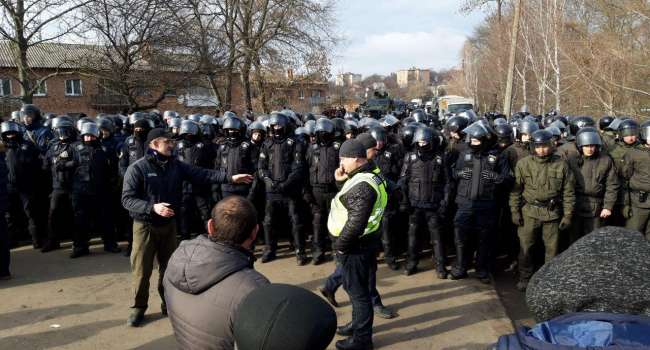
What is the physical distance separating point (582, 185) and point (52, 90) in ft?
115

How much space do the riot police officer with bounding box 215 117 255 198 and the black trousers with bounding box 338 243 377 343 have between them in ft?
11.1

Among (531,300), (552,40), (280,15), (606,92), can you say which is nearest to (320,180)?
(531,300)

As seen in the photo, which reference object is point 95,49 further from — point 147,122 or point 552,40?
point 552,40

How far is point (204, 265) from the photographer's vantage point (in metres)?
2.21

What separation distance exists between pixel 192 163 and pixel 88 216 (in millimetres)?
1716

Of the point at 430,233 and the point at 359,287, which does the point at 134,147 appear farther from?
the point at 359,287

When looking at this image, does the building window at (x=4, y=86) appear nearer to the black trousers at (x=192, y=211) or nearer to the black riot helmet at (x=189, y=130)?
the black riot helmet at (x=189, y=130)

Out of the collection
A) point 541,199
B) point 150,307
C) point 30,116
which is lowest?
point 150,307

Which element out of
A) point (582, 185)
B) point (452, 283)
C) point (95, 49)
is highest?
point (95, 49)

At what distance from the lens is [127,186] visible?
15.5 feet

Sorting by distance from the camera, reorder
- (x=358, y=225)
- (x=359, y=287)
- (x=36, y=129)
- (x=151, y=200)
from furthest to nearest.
A: (x=36, y=129) < (x=151, y=200) < (x=359, y=287) < (x=358, y=225)

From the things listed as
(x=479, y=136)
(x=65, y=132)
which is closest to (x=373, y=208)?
(x=479, y=136)

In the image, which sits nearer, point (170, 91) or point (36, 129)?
point (36, 129)

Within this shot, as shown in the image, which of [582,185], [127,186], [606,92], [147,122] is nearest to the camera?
[127,186]
